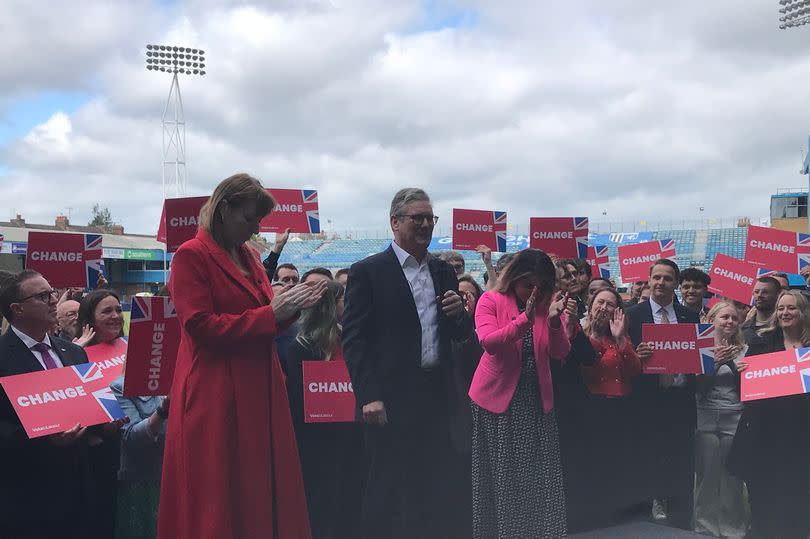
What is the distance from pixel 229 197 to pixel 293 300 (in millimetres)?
476

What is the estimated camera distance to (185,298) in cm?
313

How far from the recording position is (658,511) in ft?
20.6

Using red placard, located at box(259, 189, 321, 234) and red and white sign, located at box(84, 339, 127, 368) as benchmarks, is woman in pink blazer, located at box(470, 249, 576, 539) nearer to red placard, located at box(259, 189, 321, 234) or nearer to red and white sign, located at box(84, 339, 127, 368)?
red and white sign, located at box(84, 339, 127, 368)

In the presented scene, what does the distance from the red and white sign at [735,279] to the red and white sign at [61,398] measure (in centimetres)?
553

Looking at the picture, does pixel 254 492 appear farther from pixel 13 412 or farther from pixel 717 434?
pixel 717 434

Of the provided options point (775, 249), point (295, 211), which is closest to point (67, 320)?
point (295, 211)

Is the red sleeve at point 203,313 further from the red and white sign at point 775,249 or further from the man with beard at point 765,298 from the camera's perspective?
the red and white sign at point 775,249

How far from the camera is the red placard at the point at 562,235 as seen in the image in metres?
8.04

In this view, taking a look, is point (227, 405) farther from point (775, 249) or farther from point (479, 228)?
point (775, 249)

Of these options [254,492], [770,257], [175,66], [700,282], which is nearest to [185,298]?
Answer: [254,492]

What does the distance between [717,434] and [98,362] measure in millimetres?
4061

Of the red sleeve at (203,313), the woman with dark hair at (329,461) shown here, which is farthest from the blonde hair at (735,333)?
the red sleeve at (203,313)

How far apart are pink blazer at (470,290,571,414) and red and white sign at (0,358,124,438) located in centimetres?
182

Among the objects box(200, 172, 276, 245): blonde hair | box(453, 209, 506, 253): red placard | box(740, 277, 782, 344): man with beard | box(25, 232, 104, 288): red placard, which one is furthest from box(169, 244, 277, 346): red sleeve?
box(453, 209, 506, 253): red placard
